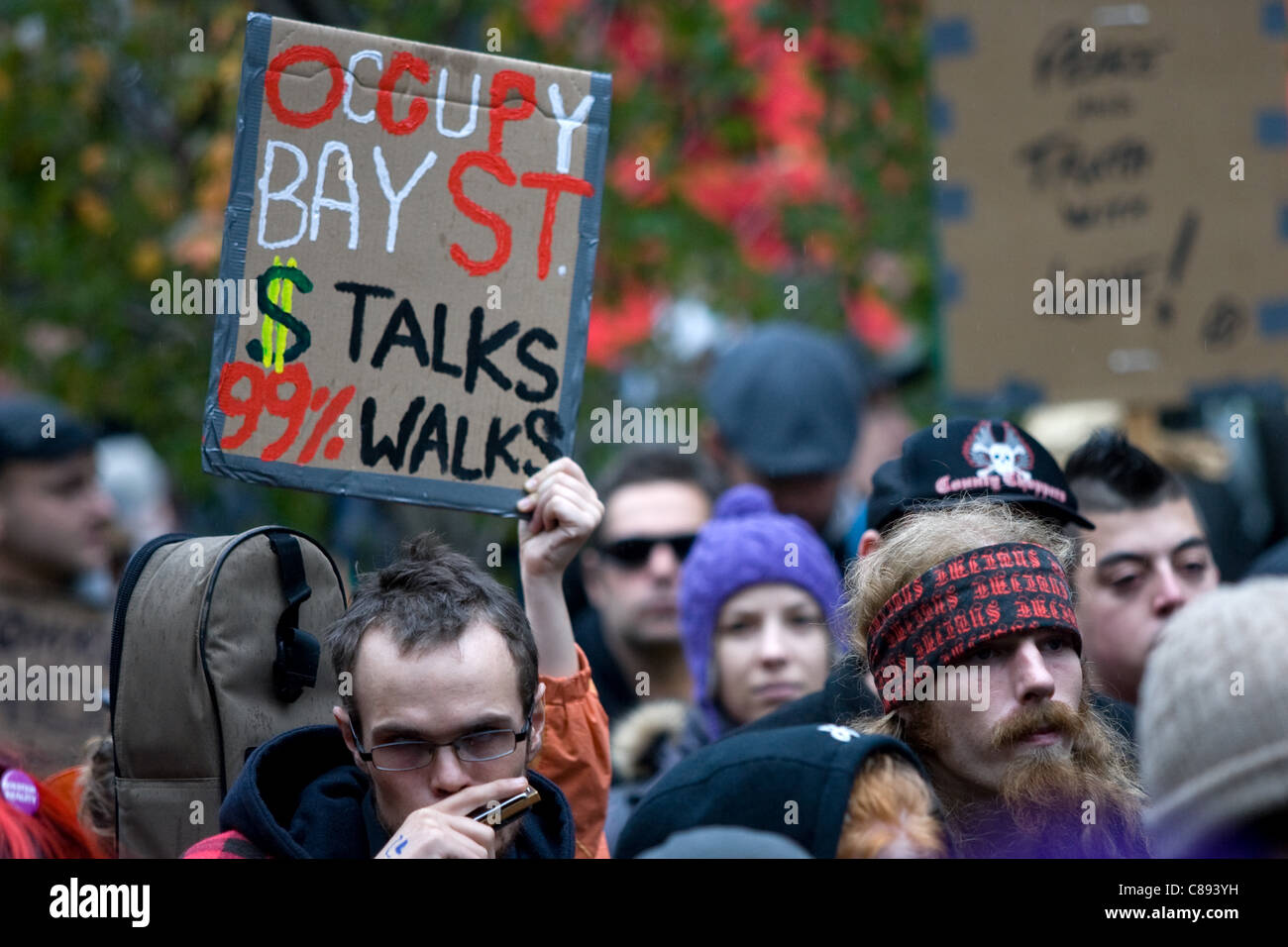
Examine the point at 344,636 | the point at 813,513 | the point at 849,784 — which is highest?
the point at 813,513

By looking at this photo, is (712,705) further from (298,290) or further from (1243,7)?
(1243,7)

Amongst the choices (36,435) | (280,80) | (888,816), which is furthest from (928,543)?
(36,435)

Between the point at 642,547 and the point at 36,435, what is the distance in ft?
6.98

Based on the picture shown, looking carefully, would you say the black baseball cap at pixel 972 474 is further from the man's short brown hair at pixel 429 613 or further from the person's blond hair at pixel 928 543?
the man's short brown hair at pixel 429 613

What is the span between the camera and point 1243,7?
560cm

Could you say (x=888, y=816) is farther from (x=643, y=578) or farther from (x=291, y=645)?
(x=643, y=578)

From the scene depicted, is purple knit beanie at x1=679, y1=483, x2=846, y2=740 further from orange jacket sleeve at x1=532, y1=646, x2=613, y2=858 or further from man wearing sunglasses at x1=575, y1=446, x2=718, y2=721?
orange jacket sleeve at x1=532, y1=646, x2=613, y2=858

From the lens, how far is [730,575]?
4.23 m

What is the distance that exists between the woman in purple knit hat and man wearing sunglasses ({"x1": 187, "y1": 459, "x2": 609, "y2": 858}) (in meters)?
1.36

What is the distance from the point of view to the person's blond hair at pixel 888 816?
2.33m

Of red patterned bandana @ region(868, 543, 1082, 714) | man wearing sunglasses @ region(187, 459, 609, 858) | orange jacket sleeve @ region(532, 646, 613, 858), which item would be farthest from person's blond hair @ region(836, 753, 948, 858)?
orange jacket sleeve @ region(532, 646, 613, 858)

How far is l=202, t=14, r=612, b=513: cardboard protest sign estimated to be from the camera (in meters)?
3.25
